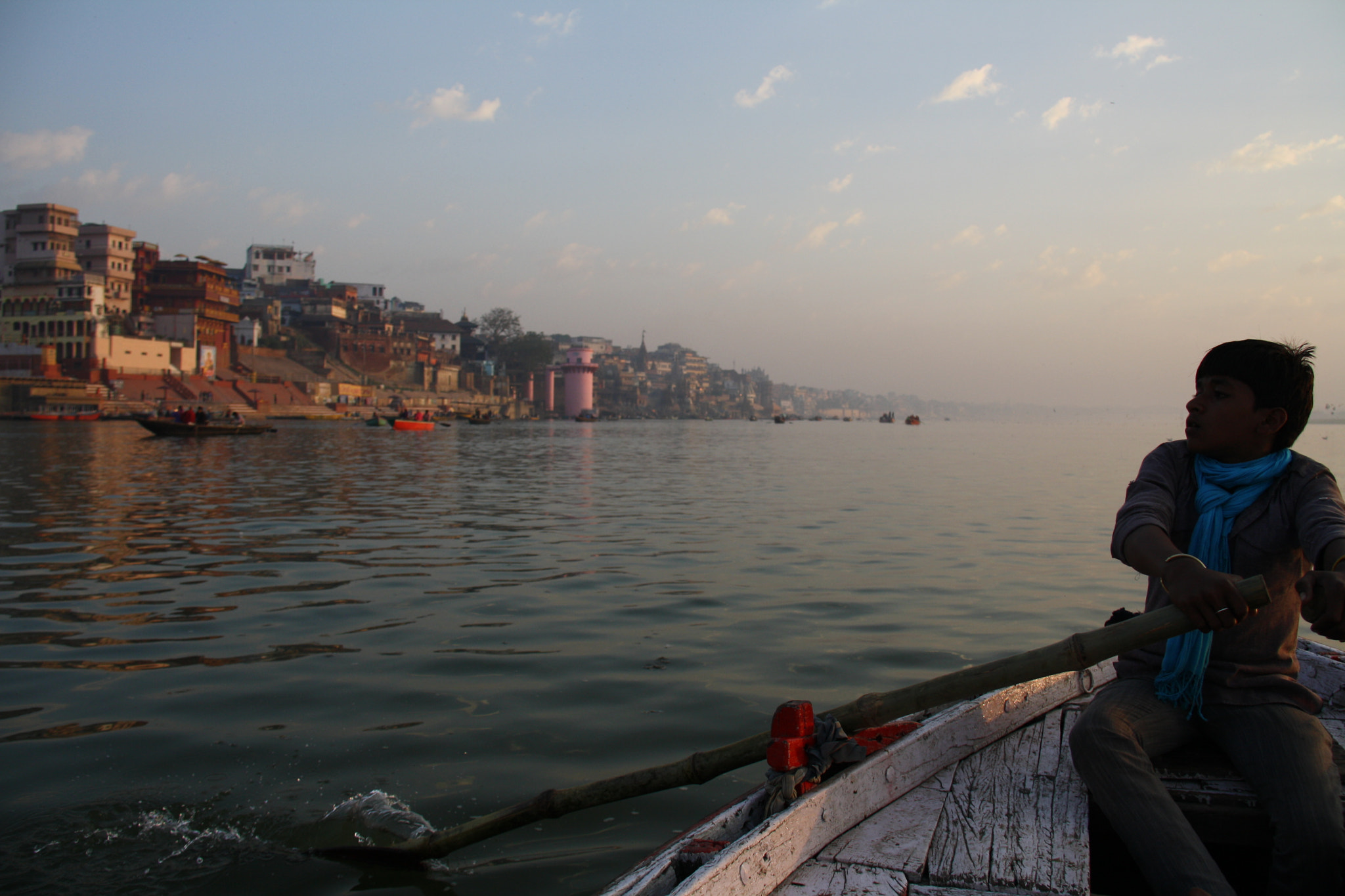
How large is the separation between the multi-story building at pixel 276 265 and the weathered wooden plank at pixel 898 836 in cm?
11307

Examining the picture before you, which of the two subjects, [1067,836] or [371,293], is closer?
[1067,836]

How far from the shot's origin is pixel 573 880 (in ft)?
8.91

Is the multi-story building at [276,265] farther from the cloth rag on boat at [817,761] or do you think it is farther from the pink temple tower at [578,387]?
the cloth rag on boat at [817,761]

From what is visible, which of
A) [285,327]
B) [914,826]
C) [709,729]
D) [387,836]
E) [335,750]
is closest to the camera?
[914,826]

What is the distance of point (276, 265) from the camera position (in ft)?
341

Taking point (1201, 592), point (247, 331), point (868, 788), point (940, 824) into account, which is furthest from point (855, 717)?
point (247, 331)

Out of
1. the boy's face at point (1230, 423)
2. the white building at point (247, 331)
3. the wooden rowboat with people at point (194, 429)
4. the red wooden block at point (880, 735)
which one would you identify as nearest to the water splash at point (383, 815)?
the red wooden block at point (880, 735)

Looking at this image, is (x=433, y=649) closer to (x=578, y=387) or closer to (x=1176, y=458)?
(x=1176, y=458)

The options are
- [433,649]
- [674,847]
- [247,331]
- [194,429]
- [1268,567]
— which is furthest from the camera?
[247,331]

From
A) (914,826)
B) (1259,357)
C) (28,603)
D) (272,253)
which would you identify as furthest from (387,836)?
(272,253)

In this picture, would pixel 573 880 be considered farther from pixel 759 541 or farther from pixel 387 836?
pixel 759 541

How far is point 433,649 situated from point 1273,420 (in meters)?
4.59

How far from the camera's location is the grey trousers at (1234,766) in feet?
6.38

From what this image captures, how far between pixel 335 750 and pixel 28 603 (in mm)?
4442
